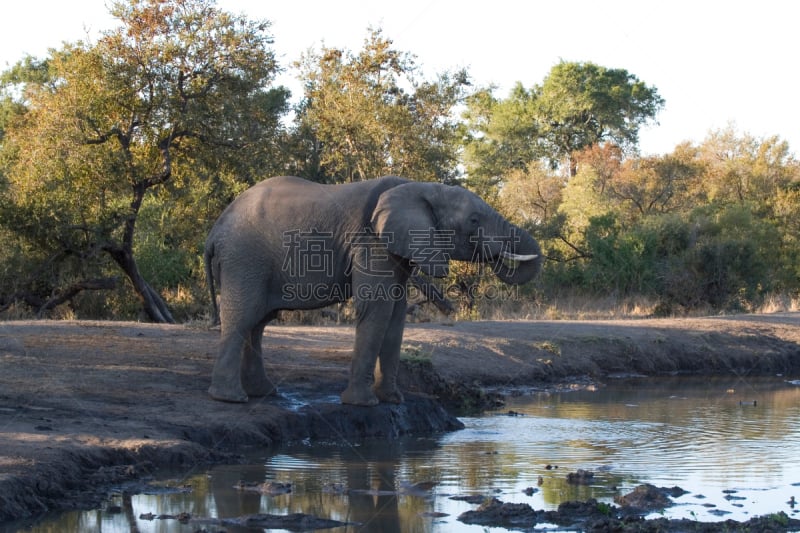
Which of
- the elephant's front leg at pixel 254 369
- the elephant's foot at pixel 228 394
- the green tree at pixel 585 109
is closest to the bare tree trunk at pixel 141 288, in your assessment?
the elephant's front leg at pixel 254 369

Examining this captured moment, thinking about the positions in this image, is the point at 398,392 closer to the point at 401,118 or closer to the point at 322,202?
the point at 322,202

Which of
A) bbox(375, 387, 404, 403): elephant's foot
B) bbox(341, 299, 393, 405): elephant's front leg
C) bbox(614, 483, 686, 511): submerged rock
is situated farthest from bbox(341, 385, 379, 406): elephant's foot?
bbox(614, 483, 686, 511): submerged rock

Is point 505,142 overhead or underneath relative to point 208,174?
overhead

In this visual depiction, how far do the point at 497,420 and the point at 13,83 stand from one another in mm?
30952

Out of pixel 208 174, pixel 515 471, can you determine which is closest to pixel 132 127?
pixel 208 174

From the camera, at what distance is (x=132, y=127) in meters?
19.1

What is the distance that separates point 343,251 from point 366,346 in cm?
104

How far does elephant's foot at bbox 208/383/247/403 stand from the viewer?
1145cm

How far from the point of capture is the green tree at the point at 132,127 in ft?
60.1

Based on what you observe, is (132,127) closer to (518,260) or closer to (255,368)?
(255,368)

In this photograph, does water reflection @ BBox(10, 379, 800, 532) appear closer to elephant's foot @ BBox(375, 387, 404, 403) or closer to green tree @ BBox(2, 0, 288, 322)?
elephant's foot @ BBox(375, 387, 404, 403)

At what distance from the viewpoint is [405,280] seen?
38.2 feet

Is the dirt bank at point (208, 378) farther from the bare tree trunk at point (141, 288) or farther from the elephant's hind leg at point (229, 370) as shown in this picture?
the bare tree trunk at point (141, 288)

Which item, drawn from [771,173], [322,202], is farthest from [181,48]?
[771,173]
